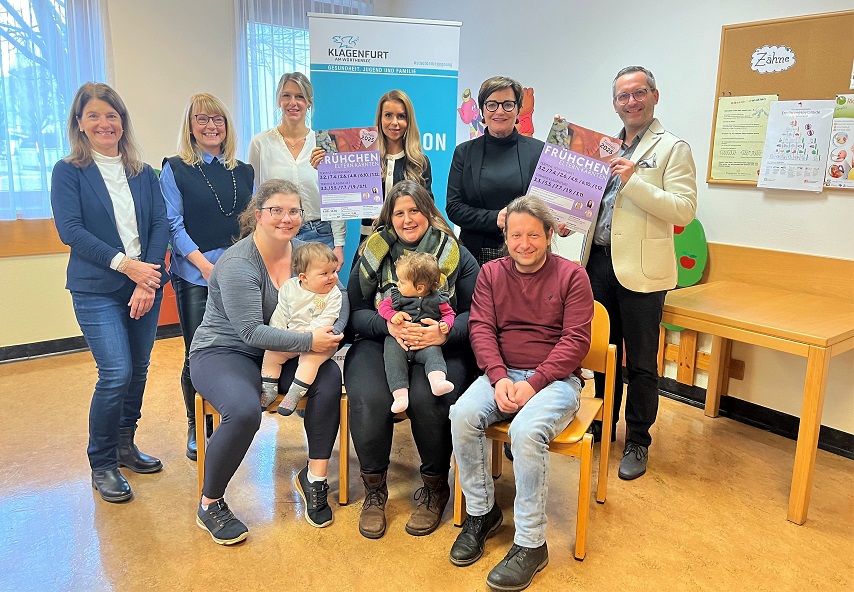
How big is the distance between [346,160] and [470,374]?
1036mm

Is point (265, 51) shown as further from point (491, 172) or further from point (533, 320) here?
point (533, 320)

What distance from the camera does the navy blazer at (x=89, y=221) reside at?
2.44 meters

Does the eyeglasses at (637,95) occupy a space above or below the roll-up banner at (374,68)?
below

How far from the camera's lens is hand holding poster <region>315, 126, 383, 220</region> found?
110 inches

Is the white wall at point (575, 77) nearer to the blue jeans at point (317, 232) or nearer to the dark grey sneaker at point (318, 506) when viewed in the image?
the blue jeans at point (317, 232)

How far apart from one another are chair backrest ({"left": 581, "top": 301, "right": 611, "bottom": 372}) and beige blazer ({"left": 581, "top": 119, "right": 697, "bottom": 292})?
269 millimetres

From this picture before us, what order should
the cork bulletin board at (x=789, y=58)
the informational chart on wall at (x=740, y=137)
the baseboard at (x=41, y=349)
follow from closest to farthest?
1. the cork bulletin board at (x=789, y=58)
2. the informational chart on wall at (x=740, y=137)
3. the baseboard at (x=41, y=349)

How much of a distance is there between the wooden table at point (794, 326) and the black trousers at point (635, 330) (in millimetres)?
120

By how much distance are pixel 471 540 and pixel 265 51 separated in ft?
13.4

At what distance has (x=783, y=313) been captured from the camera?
8.84ft

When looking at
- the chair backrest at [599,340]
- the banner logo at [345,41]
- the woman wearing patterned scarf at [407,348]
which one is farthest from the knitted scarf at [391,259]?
the banner logo at [345,41]

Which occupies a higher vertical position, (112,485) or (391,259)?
(391,259)

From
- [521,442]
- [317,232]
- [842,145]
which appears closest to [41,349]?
[317,232]

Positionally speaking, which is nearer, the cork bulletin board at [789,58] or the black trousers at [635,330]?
the black trousers at [635,330]
